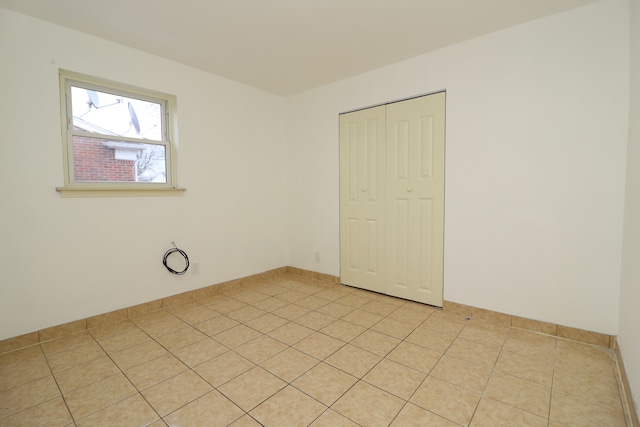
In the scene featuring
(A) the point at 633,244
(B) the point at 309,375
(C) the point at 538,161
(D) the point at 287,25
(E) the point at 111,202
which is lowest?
(B) the point at 309,375

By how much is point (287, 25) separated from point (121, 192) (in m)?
2.08

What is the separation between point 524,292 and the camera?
246 cm

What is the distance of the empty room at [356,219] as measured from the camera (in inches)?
68.8

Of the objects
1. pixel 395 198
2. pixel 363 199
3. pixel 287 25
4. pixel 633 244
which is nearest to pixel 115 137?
pixel 287 25

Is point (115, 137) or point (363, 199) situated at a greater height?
point (115, 137)

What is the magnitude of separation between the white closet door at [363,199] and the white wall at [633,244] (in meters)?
1.88

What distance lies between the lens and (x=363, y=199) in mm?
3471

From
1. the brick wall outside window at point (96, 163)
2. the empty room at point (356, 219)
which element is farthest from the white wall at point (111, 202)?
the brick wall outside window at point (96, 163)

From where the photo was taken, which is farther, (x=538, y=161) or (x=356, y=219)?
(x=356, y=219)

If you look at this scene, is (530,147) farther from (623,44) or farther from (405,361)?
(405,361)

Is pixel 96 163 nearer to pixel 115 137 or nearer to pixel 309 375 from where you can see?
pixel 115 137

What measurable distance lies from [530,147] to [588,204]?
58 cm

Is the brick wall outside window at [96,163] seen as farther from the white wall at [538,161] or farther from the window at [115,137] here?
the white wall at [538,161]

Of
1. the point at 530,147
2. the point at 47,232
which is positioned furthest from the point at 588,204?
the point at 47,232
